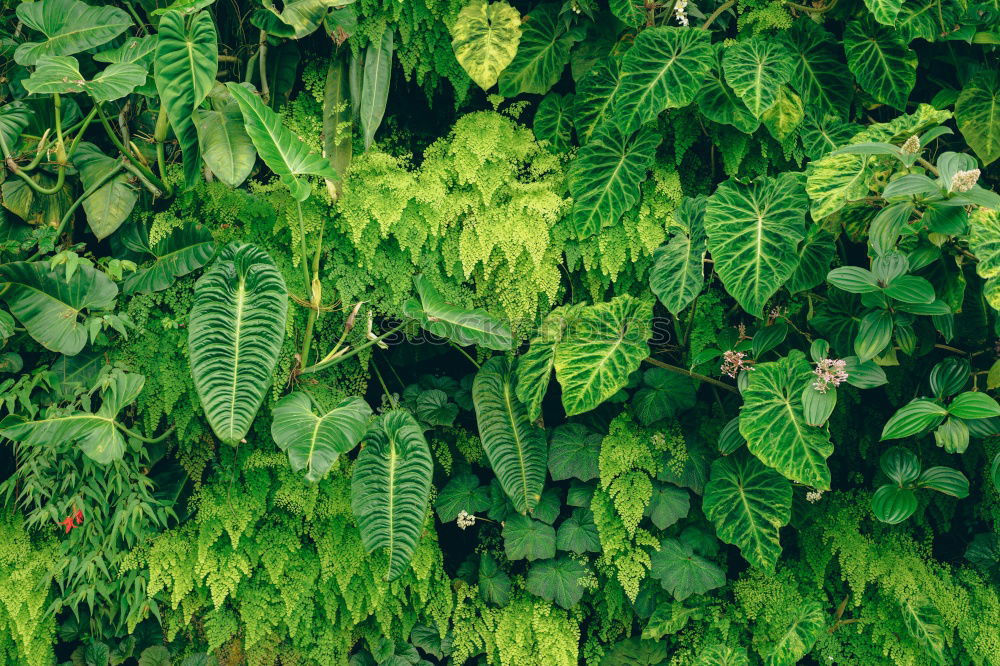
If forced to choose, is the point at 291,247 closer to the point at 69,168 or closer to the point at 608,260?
the point at 69,168

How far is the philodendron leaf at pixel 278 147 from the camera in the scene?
2275 mm

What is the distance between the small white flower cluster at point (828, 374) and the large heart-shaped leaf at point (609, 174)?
2.79 ft

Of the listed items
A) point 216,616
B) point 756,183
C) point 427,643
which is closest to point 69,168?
point 216,616

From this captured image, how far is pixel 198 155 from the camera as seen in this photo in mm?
2424

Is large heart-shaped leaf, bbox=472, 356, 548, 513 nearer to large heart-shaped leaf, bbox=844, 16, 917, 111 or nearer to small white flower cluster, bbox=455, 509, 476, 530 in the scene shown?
small white flower cluster, bbox=455, 509, 476, 530

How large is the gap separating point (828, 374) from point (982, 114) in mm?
1133

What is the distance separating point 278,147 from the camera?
2.33m

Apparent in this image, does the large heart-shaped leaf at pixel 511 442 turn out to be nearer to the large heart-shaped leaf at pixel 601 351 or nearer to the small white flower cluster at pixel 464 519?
the small white flower cluster at pixel 464 519

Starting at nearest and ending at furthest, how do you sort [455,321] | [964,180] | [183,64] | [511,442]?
[964,180] < [183,64] < [455,321] < [511,442]

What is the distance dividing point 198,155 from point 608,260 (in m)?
1.43

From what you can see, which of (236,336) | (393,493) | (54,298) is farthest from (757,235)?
(54,298)

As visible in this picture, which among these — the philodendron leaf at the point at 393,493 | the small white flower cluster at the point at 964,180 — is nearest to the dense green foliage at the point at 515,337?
the philodendron leaf at the point at 393,493

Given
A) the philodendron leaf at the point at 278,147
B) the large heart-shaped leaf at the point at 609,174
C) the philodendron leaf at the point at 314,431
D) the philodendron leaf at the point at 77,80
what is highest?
the philodendron leaf at the point at 77,80

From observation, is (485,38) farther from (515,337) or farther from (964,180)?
(964,180)
